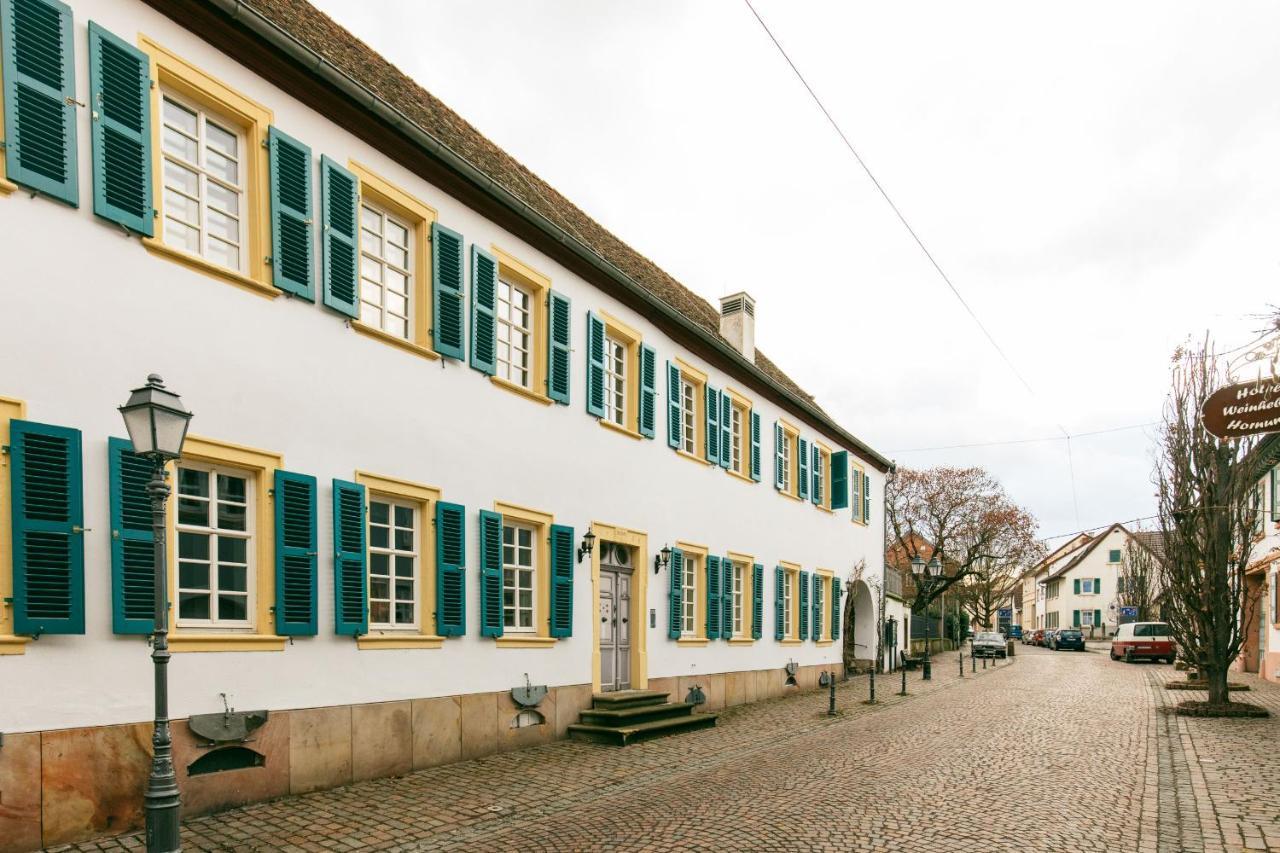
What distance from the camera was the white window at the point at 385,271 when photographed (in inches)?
409

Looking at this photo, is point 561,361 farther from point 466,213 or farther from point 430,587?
point 430,587

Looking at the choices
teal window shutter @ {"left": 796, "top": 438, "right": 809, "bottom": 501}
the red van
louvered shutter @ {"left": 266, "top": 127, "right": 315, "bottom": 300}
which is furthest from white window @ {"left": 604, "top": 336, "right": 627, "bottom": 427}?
the red van

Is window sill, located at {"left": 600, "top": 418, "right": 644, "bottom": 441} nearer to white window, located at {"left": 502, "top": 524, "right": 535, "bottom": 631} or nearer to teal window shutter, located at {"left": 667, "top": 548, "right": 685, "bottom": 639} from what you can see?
teal window shutter, located at {"left": 667, "top": 548, "right": 685, "bottom": 639}

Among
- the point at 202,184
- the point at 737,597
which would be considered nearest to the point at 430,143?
the point at 202,184

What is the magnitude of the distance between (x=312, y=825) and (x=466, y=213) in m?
7.15

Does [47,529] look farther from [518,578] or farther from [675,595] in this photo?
[675,595]

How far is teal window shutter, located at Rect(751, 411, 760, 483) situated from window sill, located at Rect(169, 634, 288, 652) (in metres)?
12.7

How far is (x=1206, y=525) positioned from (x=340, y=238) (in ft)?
52.2

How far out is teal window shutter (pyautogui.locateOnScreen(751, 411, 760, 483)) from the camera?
20062mm

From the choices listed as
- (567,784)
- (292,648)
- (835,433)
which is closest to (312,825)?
(292,648)

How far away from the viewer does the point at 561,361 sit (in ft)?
44.0

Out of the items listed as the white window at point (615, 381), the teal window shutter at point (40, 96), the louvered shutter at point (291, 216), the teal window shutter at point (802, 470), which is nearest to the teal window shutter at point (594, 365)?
the white window at point (615, 381)

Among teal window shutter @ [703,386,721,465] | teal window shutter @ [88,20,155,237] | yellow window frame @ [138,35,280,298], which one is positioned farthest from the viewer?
teal window shutter @ [703,386,721,465]

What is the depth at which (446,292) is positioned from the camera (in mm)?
11141
